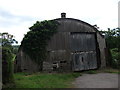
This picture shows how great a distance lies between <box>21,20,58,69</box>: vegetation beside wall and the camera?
56.7ft

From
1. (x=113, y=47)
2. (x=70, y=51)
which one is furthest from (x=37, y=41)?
(x=113, y=47)

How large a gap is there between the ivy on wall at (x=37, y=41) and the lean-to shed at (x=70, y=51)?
17.3 inches

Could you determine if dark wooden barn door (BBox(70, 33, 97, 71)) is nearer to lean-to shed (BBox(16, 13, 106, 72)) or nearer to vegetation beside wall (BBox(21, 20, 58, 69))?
lean-to shed (BBox(16, 13, 106, 72))

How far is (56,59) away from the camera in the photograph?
17.6 m

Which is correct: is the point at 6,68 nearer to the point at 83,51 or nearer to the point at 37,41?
the point at 37,41

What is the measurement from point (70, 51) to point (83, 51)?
1.60 meters

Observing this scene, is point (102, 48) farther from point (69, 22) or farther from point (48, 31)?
point (48, 31)

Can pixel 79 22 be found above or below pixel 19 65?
above

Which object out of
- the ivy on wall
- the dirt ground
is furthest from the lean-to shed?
the dirt ground

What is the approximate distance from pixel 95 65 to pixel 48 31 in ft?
21.8

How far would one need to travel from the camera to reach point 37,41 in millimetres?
17406

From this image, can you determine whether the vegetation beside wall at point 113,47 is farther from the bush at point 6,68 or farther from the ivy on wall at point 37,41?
the bush at point 6,68

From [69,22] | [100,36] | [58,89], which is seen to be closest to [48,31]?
[69,22]

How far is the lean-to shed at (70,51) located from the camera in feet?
57.1
